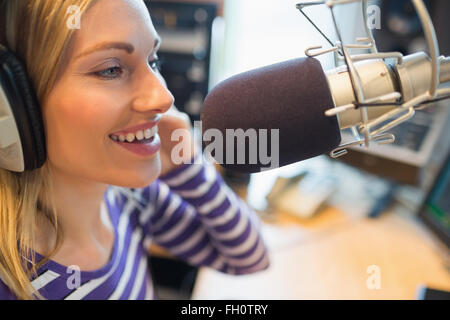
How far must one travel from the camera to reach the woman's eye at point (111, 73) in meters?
0.48

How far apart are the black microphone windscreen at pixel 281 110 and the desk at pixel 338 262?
0.54 meters

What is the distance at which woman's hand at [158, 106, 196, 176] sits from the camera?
716mm

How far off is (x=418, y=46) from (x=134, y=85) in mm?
1235

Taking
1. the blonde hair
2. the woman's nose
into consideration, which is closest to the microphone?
the woman's nose

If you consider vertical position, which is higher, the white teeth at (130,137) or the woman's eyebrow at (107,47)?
the woman's eyebrow at (107,47)

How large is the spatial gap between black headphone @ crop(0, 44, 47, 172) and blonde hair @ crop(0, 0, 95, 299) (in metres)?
0.02

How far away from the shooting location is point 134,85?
0.50m

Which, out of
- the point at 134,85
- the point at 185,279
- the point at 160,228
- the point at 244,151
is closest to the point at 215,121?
the point at 244,151

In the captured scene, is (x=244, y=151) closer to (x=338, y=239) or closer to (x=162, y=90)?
(x=162, y=90)

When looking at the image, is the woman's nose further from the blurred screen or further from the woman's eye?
the blurred screen

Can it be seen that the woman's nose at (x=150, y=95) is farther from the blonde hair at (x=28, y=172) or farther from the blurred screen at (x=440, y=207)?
the blurred screen at (x=440, y=207)

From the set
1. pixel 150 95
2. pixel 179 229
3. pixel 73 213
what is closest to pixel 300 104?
pixel 150 95

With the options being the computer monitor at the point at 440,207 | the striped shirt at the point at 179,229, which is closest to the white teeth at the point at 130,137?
the striped shirt at the point at 179,229

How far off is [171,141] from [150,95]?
256mm
